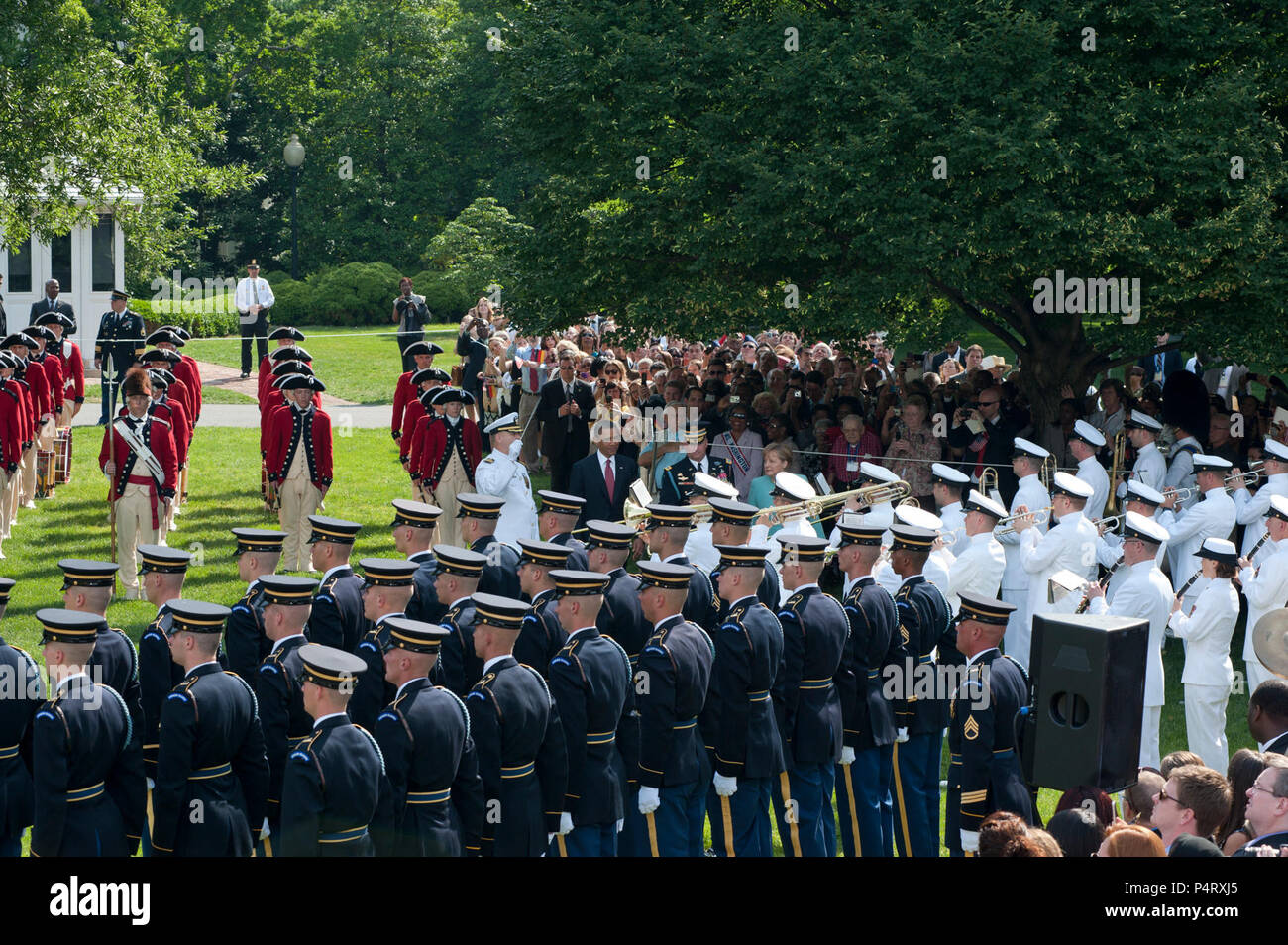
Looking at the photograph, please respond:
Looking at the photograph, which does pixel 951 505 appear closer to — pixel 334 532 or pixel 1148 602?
pixel 1148 602

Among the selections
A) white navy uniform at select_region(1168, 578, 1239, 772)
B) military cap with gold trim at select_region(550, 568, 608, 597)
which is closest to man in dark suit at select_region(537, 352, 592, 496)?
white navy uniform at select_region(1168, 578, 1239, 772)

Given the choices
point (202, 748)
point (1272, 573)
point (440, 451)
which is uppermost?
point (440, 451)

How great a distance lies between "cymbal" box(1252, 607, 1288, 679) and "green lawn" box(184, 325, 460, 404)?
21.9 m

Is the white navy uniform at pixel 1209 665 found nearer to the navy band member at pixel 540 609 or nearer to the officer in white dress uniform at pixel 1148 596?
the officer in white dress uniform at pixel 1148 596

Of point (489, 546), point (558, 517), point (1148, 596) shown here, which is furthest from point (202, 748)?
point (1148, 596)

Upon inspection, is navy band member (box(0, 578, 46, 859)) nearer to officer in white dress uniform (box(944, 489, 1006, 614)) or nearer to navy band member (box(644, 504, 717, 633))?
Answer: navy band member (box(644, 504, 717, 633))

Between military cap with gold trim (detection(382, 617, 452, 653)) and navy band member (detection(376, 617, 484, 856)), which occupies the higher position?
military cap with gold trim (detection(382, 617, 452, 653))

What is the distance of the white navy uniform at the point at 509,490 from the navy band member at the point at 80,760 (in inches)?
248

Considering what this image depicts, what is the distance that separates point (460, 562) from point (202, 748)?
242 cm

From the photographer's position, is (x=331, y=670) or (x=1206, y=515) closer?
(x=331, y=670)

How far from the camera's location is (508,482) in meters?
14.4

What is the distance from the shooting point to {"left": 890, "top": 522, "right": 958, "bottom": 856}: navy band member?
10.2 meters

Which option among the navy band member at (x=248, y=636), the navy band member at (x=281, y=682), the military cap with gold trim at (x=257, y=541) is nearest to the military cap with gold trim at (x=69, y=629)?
the navy band member at (x=281, y=682)
